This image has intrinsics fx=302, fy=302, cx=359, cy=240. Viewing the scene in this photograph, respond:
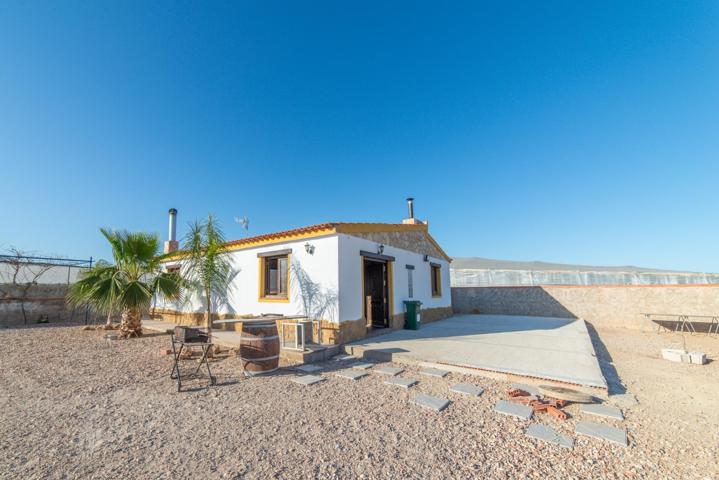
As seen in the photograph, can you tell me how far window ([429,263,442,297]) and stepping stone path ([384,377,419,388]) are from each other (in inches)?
343

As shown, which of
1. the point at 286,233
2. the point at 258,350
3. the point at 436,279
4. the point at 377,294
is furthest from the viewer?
the point at 436,279

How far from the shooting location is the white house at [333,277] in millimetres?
7715

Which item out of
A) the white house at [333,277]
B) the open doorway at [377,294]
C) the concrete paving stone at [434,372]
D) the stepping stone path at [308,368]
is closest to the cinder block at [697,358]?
the concrete paving stone at [434,372]

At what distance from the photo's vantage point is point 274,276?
9305 millimetres

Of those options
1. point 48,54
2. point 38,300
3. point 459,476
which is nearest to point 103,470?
point 459,476

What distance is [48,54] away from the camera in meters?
7.28

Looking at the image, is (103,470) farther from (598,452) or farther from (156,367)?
(598,452)

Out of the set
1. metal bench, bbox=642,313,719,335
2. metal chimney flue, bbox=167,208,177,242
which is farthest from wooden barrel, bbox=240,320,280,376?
metal bench, bbox=642,313,719,335

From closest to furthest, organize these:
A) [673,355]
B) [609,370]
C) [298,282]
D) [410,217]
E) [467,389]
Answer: [467,389] < [609,370] < [673,355] < [298,282] < [410,217]

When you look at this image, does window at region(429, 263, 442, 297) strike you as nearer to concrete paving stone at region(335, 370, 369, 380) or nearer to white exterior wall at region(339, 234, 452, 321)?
white exterior wall at region(339, 234, 452, 321)

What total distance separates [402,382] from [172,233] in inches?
515

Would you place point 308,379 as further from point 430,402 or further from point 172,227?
point 172,227

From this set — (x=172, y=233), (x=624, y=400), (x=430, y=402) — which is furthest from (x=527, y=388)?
(x=172, y=233)

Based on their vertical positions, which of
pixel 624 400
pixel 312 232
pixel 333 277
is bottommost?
pixel 624 400
